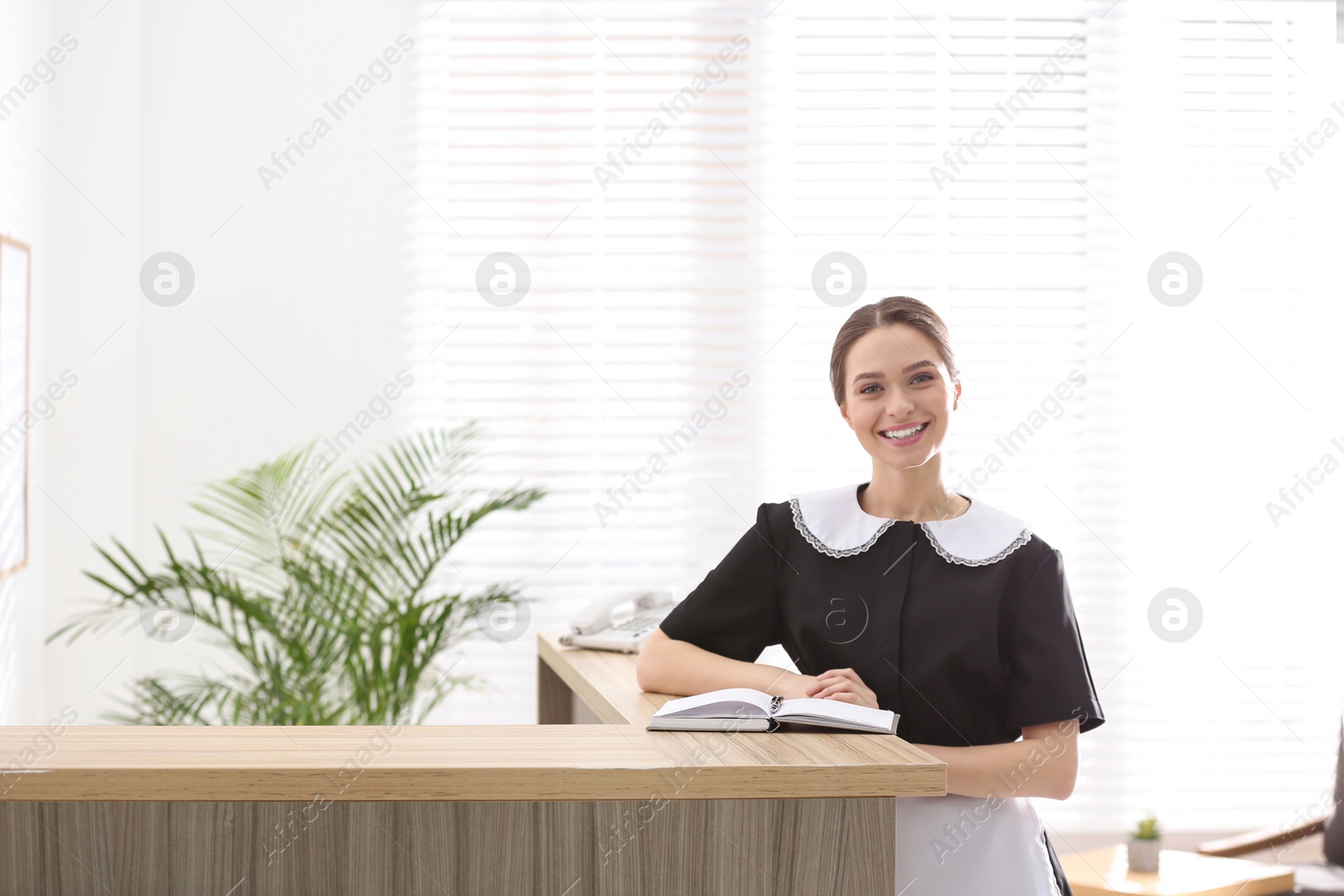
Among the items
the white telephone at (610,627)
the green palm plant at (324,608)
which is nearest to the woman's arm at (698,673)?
the white telephone at (610,627)

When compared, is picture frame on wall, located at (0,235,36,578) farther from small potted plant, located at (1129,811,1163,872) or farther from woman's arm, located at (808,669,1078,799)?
small potted plant, located at (1129,811,1163,872)

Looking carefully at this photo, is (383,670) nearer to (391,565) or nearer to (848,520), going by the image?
(391,565)

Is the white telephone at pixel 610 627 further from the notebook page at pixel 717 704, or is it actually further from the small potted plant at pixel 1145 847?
the small potted plant at pixel 1145 847

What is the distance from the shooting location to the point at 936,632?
164 centimetres

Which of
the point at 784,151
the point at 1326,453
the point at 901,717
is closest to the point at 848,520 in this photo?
the point at 901,717

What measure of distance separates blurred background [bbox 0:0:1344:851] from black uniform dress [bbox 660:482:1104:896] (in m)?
1.82

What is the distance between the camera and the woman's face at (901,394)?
1.68 meters

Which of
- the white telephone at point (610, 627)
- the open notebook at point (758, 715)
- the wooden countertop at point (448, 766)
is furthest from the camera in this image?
the white telephone at point (610, 627)

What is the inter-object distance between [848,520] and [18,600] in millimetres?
2562

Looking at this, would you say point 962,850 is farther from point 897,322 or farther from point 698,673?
point 897,322

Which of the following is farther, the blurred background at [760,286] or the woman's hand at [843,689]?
the blurred background at [760,286]

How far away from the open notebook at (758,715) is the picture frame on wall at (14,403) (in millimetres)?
2315

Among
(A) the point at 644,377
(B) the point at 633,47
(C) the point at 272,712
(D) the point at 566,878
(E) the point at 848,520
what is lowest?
(C) the point at 272,712

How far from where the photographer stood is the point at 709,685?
5.57 feet
